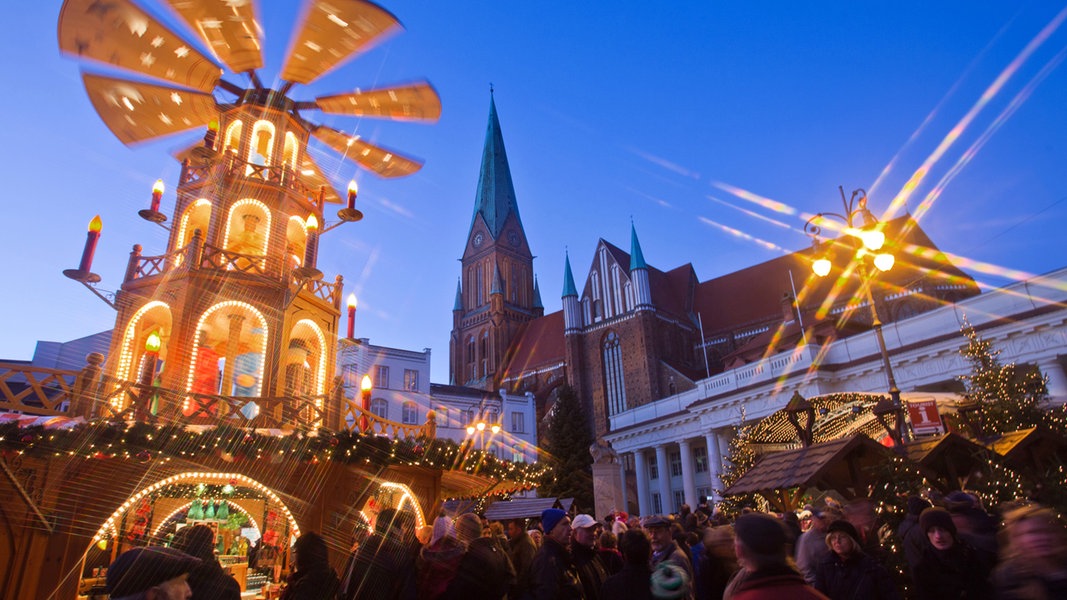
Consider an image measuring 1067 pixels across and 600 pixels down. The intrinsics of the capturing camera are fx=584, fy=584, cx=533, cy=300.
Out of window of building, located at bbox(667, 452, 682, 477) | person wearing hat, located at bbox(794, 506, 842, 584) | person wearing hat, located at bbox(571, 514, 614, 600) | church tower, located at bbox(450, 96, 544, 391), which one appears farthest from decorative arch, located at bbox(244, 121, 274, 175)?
church tower, located at bbox(450, 96, 544, 391)

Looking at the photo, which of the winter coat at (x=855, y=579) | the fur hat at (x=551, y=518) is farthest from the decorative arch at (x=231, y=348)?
the winter coat at (x=855, y=579)

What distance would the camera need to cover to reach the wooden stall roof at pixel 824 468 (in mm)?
7016

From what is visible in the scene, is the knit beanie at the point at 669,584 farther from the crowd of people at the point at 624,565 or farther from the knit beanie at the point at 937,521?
the knit beanie at the point at 937,521

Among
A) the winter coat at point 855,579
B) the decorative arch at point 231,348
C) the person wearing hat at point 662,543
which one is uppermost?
the decorative arch at point 231,348

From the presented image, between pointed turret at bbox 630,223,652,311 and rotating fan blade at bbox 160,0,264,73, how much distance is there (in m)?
37.4

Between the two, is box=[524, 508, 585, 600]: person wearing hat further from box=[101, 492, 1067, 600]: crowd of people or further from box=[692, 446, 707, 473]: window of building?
box=[692, 446, 707, 473]: window of building

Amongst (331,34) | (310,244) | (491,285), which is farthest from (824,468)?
(491,285)

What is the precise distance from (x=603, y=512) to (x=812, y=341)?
1663 cm

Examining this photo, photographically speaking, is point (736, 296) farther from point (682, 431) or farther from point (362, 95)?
point (362, 95)

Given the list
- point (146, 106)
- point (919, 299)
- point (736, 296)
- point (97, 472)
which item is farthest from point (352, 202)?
point (736, 296)

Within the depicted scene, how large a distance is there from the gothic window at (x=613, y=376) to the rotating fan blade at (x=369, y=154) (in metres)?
33.7

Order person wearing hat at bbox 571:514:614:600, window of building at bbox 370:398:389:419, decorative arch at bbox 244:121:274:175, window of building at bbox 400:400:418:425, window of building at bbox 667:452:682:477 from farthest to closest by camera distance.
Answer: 1. window of building at bbox 667:452:682:477
2. window of building at bbox 400:400:418:425
3. window of building at bbox 370:398:389:419
4. decorative arch at bbox 244:121:274:175
5. person wearing hat at bbox 571:514:614:600

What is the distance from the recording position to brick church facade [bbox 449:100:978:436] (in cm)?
3584

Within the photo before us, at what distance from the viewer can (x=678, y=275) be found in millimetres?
54406
